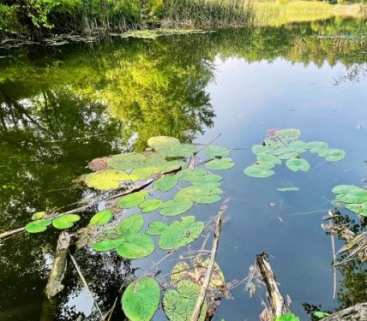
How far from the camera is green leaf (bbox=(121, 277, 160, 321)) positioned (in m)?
1.84

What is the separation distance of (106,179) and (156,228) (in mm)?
1027

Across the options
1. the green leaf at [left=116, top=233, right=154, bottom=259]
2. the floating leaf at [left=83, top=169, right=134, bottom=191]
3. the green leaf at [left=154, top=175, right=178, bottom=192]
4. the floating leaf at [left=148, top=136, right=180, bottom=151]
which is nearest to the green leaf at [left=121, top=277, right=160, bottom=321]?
the green leaf at [left=116, top=233, right=154, bottom=259]

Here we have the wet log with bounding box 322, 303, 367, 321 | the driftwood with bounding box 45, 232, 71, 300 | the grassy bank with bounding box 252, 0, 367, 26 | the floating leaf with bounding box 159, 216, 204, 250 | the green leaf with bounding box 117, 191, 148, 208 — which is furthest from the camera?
the grassy bank with bounding box 252, 0, 367, 26

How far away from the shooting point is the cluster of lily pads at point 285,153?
3475 mm

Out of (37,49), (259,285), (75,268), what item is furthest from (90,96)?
(37,49)

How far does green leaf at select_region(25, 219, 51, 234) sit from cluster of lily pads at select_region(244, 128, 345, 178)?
1.86m

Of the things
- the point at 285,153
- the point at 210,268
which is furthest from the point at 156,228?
the point at 285,153

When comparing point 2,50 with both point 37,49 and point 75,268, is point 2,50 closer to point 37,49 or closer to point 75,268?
point 37,49

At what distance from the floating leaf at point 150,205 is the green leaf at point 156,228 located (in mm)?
199

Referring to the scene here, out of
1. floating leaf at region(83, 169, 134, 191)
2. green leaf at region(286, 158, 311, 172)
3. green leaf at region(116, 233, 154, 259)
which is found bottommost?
floating leaf at region(83, 169, 134, 191)

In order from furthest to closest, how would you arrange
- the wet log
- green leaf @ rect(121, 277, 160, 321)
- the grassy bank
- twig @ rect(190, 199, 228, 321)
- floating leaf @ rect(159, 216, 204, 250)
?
the grassy bank < floating leaf @ rect(159, 216, 204, 250) < green leaf @ rect(121, 277, 160, 321) < twig @ rect(190, 199, 228, 321) < the wet log

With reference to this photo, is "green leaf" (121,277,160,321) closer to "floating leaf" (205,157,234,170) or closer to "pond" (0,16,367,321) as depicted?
"pond" (0,16,367,321)

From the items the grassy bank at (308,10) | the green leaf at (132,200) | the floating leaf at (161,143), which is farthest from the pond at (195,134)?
the grassy bank at (308,10)

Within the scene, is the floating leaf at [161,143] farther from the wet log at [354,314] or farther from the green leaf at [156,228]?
the wet log at [354,314]
